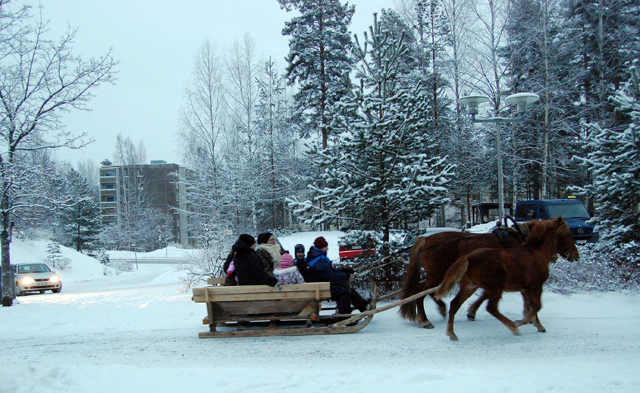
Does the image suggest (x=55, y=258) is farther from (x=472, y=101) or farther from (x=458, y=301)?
(x=458, y=301)

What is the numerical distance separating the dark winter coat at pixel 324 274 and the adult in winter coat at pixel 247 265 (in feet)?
2.67

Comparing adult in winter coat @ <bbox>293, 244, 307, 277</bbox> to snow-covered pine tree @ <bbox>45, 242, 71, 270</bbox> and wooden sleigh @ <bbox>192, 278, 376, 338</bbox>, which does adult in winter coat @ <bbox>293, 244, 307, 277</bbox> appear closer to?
wooden sleigh @ <bbox>192, 278, 376, 338</bbox>

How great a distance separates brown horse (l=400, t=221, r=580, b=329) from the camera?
7.22m

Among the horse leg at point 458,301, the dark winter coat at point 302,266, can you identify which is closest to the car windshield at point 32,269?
the dark winter coat at point 302,266

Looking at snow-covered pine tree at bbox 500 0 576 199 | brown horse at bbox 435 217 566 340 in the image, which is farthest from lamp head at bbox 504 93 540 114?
snow-covered pine tree at bbox 500 0 576 199

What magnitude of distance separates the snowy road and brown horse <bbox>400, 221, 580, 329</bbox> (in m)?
0.30

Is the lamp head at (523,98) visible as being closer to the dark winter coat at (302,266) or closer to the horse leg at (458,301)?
the horse leg at (458,301)

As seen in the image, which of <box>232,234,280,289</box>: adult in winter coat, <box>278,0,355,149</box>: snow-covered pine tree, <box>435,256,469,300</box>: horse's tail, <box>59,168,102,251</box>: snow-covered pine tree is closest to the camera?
<box>435,256,469,300</box>: horse's tail

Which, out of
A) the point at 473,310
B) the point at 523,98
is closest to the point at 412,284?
the point at 473,310

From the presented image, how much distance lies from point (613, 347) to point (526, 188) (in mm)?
32291

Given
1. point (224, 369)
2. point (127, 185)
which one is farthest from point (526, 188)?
point (127, 185)

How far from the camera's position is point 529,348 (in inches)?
231

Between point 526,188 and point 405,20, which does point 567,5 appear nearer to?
point 405,20

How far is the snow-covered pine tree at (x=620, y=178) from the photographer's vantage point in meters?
9.78
